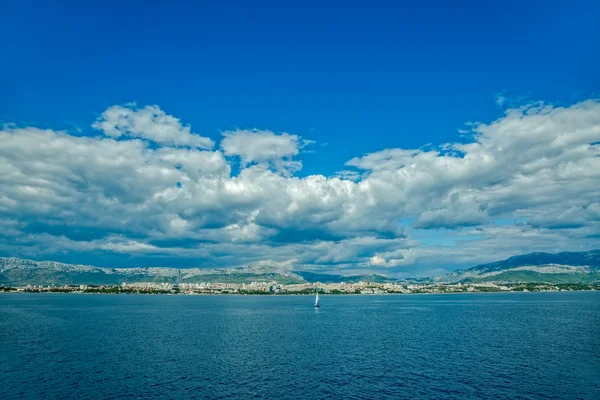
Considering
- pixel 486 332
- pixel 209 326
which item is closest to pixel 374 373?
pixel 486 332

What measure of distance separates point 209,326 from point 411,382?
98348mm

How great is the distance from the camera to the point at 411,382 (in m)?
66.7

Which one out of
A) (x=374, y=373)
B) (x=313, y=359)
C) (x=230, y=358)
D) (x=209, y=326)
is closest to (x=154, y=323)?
(x=209, y=326)

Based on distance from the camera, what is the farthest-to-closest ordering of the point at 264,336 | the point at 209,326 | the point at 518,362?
the point at 209,326
the point at 264,336
the point at 518,362

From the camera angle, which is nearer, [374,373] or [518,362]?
[374,373]

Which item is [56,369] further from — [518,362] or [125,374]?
[518,362]

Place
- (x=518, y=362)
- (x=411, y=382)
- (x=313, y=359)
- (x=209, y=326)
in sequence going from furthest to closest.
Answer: (x=209, y=326) → (x=313, y=359) → (x=518, y=362) → (x=411, y=382)

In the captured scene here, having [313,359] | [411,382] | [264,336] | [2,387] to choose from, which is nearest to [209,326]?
[264,336]

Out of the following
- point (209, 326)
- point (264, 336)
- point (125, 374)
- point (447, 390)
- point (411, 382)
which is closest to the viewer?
point (447, 390)

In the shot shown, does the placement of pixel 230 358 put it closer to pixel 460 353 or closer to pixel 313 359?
pixel 313 359

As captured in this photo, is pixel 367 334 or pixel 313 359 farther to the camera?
pixel 367 334

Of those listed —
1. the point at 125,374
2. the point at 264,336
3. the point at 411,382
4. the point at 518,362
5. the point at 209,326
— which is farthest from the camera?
the point at 209,326

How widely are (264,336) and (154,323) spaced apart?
2260 inches

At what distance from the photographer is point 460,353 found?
91.2m
